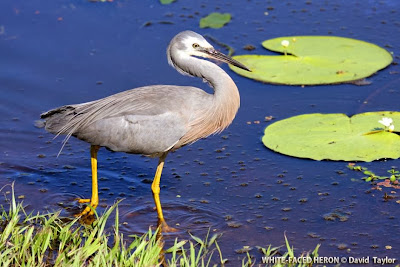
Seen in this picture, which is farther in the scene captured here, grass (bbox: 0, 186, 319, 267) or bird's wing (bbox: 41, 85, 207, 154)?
bird's wing (bbox: 41, 85, 207, 154)

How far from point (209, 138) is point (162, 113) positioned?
1.62 meters

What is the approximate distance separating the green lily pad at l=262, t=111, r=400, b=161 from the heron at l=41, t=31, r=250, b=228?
1074 millimetres

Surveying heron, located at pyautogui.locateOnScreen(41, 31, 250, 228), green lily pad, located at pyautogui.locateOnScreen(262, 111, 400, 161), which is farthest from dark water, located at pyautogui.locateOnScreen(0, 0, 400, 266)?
heron, located at pyautogui.locateOnScreen(41, 31, 250, 228)

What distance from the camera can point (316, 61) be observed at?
340 inches

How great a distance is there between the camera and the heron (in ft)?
19.9

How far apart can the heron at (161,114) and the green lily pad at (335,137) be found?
1074 millimetres

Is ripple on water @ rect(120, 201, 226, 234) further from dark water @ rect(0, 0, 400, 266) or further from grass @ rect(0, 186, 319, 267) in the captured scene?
grass @ rect(0, 186, 319, 267)

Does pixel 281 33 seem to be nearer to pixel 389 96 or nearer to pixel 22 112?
pixel 389 96

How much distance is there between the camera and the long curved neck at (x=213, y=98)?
20.2ft

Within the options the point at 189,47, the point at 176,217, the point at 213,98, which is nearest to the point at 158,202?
the point at 176,217

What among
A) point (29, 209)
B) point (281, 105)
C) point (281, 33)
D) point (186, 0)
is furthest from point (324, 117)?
point (186, 0)

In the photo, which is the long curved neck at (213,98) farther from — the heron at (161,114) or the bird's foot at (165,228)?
the bird's foot at (165,228)

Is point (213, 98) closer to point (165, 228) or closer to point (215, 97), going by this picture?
point (215, 97)

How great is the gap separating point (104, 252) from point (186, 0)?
6.43m
